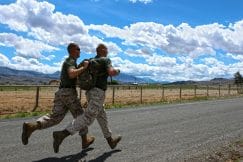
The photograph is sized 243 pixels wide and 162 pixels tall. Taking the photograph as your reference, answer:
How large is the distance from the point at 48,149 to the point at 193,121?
A: 7735mm

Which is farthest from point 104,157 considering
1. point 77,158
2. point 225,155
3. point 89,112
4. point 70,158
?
point 225,155

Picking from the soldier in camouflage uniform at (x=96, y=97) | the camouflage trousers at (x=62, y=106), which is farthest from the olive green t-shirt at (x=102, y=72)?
the camouflage trousers at (x=62, y=106)

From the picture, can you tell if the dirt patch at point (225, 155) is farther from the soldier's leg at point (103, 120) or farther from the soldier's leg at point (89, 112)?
the soldier's leg at point (89, 112)

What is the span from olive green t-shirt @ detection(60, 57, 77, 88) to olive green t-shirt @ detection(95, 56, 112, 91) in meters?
0.39

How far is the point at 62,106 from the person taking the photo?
8477 mm

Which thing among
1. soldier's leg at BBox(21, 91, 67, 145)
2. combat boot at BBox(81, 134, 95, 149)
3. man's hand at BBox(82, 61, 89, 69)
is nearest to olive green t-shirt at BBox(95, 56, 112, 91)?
man's hand at BBox(82, 61, 89, 69)

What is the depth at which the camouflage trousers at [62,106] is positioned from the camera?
8328 mm

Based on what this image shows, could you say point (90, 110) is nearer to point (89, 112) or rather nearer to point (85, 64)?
point (89, 112)

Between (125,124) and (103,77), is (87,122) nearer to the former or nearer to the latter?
(103,77)

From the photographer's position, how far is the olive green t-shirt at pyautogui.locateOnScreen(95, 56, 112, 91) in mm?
8188

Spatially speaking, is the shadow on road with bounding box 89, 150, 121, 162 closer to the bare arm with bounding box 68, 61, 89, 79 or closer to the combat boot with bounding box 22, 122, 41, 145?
the combat boot with bounding box 22, 122, 41, 145

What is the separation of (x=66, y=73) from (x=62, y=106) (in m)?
0.62

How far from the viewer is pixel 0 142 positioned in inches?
383

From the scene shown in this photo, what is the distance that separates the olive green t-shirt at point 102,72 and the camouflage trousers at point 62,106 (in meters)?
0.46
